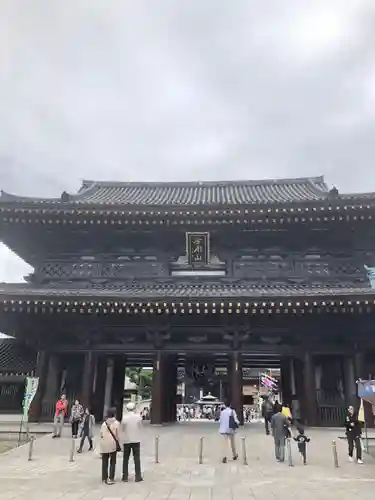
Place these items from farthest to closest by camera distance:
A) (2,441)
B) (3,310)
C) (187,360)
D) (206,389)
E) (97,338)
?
(206,389) → (187,360) → (97,338) → (3,310) → (2,441)

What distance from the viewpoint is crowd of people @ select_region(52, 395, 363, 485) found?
9.58m

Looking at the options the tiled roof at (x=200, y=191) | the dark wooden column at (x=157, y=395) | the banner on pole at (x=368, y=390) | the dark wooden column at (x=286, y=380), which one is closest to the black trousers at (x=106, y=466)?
the banner on pole at (x=368, y=390)

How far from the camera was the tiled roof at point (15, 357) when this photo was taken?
19.1 m

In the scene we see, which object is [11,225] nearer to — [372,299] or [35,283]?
[35,283]

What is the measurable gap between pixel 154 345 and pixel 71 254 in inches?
250

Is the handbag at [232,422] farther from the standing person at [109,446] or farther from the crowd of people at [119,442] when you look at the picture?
the standing person at [109,446]

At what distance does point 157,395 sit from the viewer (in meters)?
18.2

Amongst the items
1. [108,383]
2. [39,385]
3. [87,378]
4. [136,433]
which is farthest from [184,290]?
[136,433]

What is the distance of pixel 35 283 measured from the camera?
20.5m

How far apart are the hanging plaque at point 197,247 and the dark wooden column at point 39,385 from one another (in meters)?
7.89

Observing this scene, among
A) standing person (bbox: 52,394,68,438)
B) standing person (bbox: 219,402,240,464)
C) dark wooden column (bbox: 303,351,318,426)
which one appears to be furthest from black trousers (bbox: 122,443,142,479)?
dark wooden column (bbox: 303,351,318,426)

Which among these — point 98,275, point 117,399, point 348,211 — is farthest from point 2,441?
point 348,211

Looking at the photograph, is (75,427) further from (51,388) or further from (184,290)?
(184,290)

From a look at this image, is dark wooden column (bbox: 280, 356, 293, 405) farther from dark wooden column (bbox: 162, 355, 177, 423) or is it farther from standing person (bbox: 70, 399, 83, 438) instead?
standing person (bbox: 70, 399, 83, 438)
